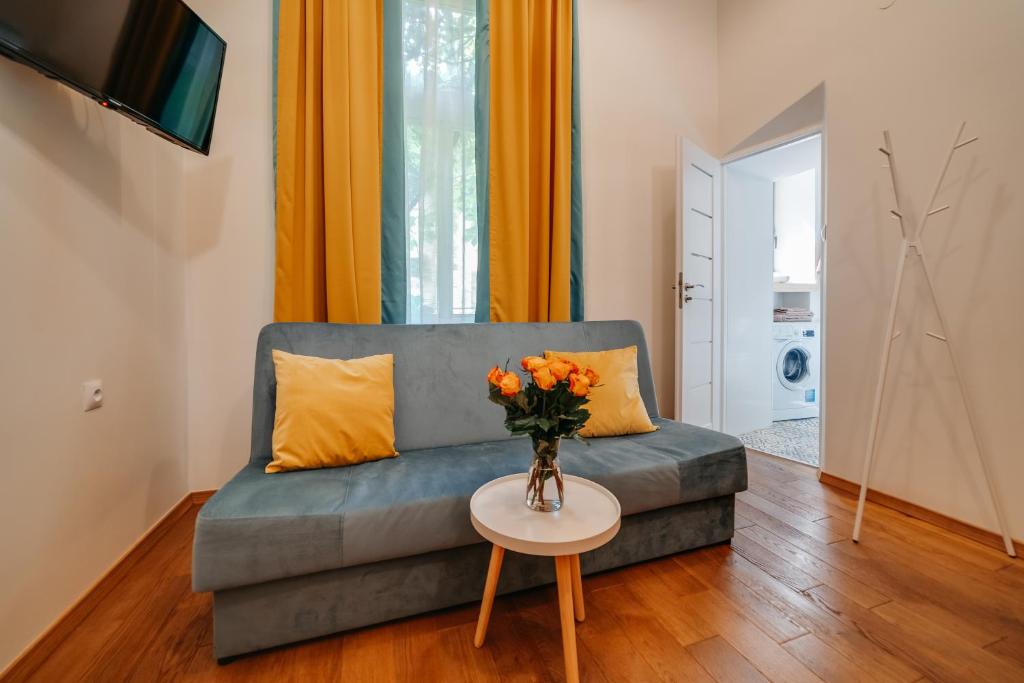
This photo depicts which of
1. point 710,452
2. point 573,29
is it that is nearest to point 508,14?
point 573,29

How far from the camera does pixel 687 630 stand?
1.31 meters

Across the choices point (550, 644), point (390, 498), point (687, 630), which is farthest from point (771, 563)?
point (390, 498)

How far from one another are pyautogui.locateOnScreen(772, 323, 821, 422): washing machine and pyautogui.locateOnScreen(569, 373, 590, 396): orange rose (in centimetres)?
334

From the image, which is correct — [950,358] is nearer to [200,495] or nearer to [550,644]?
[550,644]

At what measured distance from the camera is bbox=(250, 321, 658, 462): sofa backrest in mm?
1732

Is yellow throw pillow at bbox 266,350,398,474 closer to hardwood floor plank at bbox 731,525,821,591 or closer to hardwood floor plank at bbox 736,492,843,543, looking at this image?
hardwood floor plank at bbox 731,525,821,591

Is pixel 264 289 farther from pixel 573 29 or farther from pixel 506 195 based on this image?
pixel 573 29

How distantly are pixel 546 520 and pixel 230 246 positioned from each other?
207cm

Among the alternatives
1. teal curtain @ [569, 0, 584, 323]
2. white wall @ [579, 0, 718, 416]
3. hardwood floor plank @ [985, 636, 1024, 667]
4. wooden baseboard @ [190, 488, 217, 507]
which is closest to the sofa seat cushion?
hardwood floor plank @ [985, 636, 1024, 667]

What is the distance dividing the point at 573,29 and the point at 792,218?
3.22 m

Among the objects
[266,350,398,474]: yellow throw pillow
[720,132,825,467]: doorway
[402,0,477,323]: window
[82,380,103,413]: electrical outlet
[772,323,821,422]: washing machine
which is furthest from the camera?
[772,323,821,422]: washing machine

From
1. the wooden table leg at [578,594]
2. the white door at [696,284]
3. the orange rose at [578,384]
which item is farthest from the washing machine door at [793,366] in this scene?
the orange rose at [578,384]

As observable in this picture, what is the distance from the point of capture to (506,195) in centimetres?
251

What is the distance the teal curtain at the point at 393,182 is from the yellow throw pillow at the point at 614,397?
894mm
